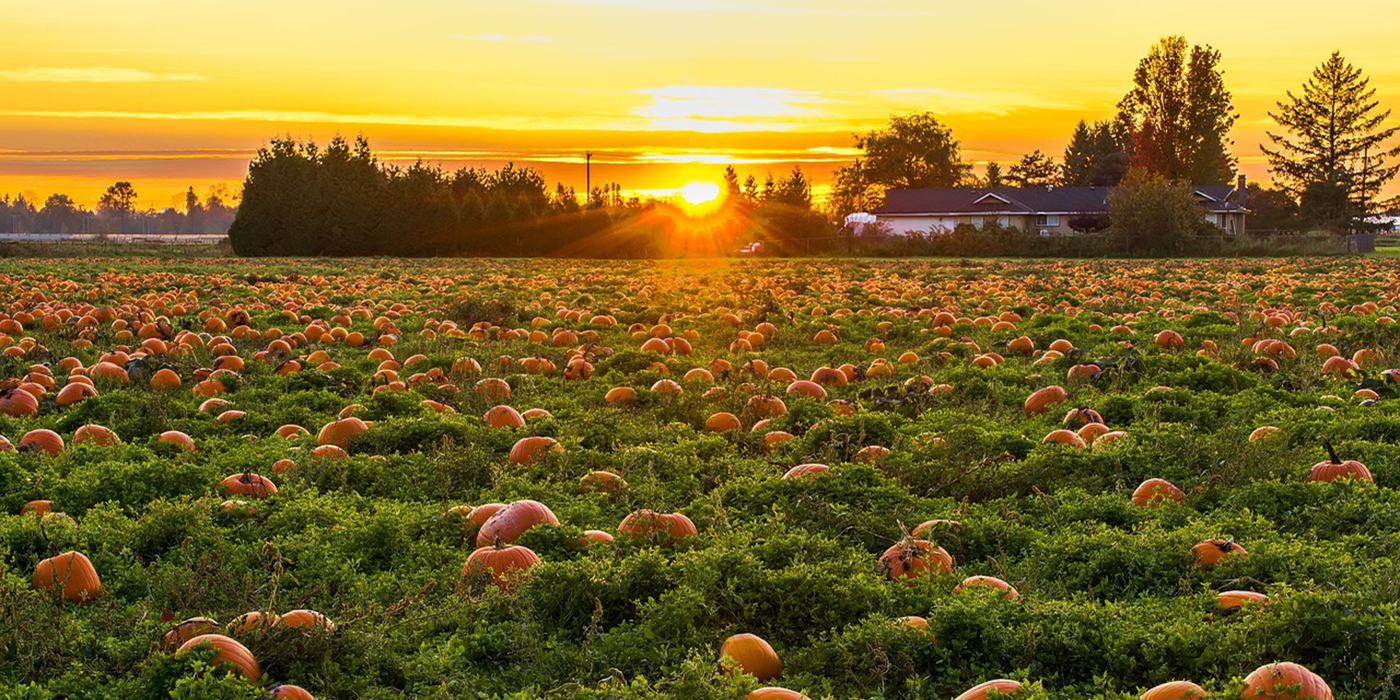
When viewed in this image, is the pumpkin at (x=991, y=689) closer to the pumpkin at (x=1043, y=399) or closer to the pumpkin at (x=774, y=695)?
the pumpkin at (x=774, y=695)

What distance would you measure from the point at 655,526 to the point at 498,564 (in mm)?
601

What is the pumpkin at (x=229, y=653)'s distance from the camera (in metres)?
3.26

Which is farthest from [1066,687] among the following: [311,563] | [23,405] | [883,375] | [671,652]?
[23,405]

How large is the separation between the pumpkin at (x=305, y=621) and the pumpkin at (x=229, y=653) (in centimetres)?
18

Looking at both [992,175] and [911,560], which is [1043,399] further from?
[992,175]

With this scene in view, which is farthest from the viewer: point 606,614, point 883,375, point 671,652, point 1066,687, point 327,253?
point 327,253

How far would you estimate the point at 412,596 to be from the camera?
160 inches

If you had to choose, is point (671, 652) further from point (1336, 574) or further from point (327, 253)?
point (327, 253)

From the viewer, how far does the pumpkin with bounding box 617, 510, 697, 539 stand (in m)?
4.33

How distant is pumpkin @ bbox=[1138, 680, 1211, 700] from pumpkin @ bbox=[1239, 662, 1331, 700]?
0.10 meters

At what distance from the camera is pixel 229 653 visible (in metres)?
3.29

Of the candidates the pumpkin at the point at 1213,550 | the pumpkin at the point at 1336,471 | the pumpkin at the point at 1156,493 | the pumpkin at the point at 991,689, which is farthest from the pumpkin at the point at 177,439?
the pumpkin at the point at 1336,471

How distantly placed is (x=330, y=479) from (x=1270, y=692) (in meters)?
4.17

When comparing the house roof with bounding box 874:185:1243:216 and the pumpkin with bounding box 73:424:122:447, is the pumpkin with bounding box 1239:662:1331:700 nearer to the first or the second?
the pumpkin with bounding box 73:424:122:447
